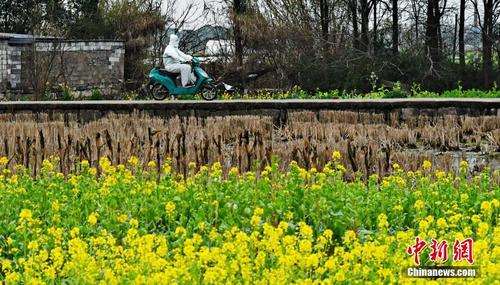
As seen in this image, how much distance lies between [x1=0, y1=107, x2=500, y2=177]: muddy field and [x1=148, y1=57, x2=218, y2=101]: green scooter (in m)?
4.33

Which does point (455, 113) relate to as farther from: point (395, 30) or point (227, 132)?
point (395, 30)

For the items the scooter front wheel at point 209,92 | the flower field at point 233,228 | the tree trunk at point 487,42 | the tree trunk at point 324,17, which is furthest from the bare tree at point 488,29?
the flower field at point 233,228

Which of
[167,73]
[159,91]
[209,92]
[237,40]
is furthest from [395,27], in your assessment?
[159,91]

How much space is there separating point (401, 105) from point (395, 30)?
12.5 metres

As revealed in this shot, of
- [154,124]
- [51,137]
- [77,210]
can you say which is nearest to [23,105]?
[154,124]

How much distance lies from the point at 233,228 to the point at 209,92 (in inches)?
553

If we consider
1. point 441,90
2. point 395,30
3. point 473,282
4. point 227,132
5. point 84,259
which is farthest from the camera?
point 395,30

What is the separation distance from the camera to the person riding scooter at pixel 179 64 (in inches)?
731

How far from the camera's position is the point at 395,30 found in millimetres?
25625

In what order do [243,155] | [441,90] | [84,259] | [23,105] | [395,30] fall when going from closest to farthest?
[84,259], [243,155], [23,105], [441,90], [395,30]

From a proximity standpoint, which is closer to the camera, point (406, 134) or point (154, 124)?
point (406, 134)

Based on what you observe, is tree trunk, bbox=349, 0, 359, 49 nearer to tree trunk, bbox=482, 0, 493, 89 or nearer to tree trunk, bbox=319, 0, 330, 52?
tree trunk, bbox=319, 0, 330, 52

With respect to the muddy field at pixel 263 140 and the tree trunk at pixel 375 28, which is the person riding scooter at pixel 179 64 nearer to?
the muddy field at pixel 263 140

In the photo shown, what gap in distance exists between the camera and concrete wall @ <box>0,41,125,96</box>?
26891 mm
